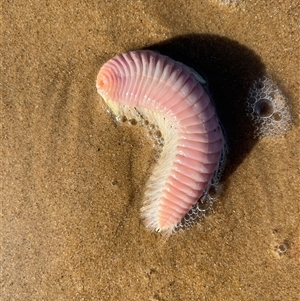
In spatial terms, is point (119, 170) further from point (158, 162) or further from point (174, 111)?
point (174, 111)

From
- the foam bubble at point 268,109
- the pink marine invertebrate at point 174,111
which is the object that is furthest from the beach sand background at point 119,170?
the pink marine invertebrate at point 174,111

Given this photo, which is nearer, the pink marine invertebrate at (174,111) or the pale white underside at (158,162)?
the pink marine invertebrate at (174,111)

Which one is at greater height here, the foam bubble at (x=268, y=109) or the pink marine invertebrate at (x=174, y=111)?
the foam bubble at (x=268, y=109)

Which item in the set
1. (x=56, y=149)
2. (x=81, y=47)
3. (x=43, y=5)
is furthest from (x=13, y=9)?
(x=56, y=149)

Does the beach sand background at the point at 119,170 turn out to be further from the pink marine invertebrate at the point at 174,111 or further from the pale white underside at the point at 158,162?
the pink marine invertebrate at the point at 174,111

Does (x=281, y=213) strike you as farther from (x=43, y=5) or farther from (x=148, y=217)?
(x=43, y=5)

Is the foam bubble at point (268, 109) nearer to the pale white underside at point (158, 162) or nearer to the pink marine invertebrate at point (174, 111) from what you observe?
Answer: the pink marine invertebrate at point (174, 111)

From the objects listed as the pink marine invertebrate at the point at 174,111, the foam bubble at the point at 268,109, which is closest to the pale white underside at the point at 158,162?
the pink marine invertebrate at the point at 174,111
